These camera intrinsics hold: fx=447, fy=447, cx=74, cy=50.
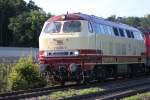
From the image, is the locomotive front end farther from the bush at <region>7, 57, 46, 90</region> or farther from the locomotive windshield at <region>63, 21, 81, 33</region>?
the bush at <region>7, 57, 46, 90</region>

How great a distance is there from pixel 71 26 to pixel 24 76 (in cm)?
314

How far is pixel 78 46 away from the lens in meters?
19.6

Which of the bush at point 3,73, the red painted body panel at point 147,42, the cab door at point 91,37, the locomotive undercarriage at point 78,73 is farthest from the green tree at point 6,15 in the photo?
the cab door at point 91,37

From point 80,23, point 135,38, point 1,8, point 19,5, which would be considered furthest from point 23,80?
point 19,5

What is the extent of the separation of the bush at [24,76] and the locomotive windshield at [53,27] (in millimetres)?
1609

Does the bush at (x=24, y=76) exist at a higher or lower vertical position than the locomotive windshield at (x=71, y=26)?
lower

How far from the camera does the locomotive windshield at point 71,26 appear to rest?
20.2m

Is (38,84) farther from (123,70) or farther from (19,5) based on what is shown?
(19,5)

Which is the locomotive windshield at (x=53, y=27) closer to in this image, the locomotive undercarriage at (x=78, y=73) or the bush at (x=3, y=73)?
the locomotive undercarriage at (x=78, y=73)

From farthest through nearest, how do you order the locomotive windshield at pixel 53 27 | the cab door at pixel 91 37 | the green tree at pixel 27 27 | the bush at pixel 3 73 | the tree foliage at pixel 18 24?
the tree foliage at pixel 18 24, the green tree at pixel 27 27, the locomotive windshield at pixel 53 27, the cab door at pixel 91 37, the bush at pixel 3 73

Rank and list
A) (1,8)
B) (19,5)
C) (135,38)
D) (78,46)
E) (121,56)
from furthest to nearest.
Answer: (19,5) → (1,8) → (135,38) → (121,56) → (78,46)

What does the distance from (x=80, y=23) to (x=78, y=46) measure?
1.22 m

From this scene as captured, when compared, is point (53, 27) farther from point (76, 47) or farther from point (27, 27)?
point (27, 27)

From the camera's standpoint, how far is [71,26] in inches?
805
